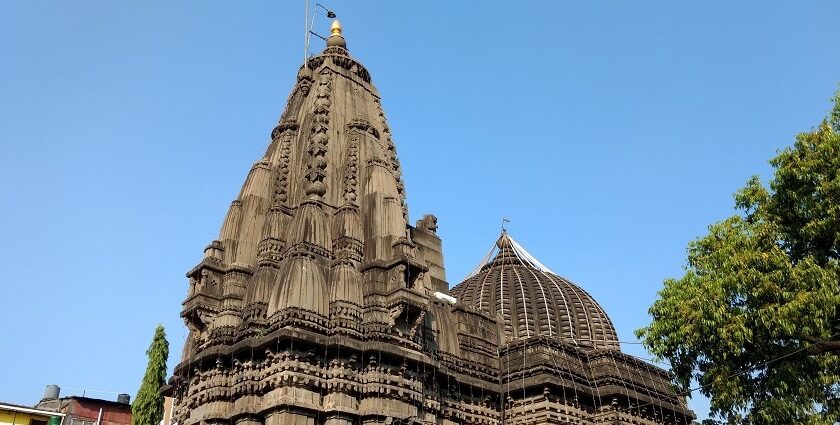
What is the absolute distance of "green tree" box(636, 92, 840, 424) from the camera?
15.7 metres

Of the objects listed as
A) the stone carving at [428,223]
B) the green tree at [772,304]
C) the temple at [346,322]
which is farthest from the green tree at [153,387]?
the green tree at [772,304]

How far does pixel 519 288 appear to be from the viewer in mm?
38688

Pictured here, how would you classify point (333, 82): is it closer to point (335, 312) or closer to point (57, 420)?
point (335, 312)

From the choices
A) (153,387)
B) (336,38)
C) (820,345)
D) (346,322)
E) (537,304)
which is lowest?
(820,345)

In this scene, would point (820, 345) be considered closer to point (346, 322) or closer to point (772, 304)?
point (772, 304)

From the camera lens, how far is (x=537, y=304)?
3759cm

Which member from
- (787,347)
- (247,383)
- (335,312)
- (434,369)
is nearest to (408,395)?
(434,369)

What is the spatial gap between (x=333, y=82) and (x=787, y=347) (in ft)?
70.5

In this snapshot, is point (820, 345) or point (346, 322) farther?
point (346, 322)

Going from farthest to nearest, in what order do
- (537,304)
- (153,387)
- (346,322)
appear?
(537,304) < (153,387) < (346,322)

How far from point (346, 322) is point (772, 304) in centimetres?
1232

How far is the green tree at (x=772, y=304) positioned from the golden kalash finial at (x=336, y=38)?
21.4m

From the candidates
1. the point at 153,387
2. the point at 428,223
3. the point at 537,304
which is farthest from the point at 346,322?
the point at 537,304

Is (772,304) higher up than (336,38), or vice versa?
(336,38)
